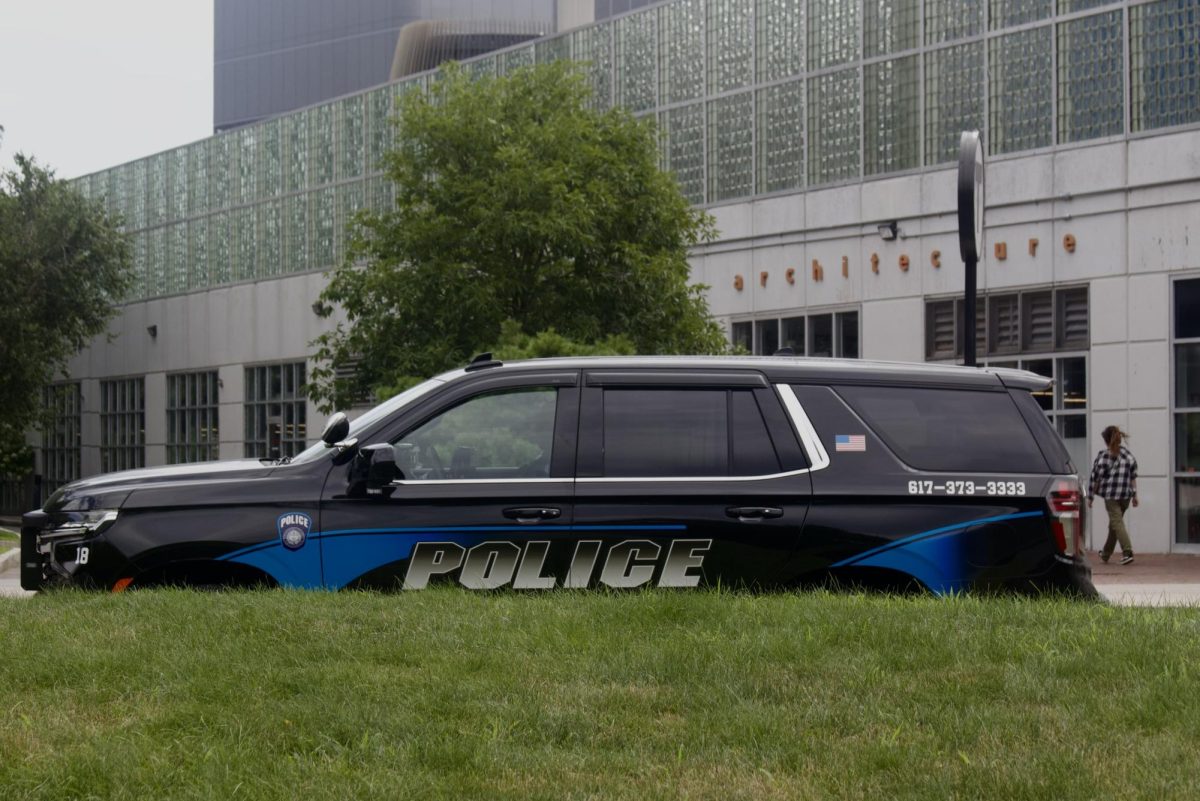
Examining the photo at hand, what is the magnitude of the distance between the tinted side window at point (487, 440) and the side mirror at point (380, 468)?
0.50ft

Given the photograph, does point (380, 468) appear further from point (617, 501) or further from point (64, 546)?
point (64, 546)

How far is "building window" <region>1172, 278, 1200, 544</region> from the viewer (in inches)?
958

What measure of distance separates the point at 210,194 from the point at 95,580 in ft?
Result: 132

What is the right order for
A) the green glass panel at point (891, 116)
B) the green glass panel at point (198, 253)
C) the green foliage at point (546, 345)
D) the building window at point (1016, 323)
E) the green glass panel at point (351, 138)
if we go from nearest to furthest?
the green foliage at point (546, 345) → the building window at point (1016, 323) → the green glass panel at point (891, 116) → the green glass panel at point (351, 138) → the green glass panel at point (198, 253)

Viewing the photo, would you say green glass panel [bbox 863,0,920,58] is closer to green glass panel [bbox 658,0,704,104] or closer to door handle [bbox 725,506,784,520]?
green glass panel [bbox 658,0,704,104]

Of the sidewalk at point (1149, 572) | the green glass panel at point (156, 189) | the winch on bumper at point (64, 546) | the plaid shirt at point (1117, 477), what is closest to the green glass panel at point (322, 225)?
the green glass panel at point (156, 189)

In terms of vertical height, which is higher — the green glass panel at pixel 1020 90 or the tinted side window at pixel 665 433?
the green glass panel at pixel 1020 90

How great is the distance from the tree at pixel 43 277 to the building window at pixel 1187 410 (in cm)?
2991

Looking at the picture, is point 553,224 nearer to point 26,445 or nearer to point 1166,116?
point 1166,116

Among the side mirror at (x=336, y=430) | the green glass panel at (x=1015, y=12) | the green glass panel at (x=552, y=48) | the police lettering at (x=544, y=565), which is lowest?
the police lettering at (x=544, y=565)

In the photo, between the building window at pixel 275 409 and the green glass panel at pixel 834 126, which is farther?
the building window at pixel 275 409

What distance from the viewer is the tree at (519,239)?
73.4ft

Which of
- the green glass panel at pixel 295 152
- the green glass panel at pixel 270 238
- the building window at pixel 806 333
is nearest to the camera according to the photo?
the building window at pixel 806 333

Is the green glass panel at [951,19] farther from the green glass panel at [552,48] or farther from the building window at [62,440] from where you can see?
the building window at [62,440]
